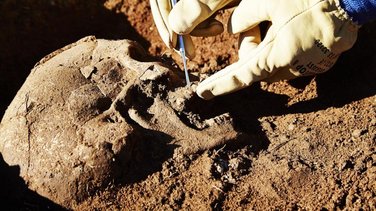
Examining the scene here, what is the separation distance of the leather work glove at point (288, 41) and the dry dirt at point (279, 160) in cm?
19

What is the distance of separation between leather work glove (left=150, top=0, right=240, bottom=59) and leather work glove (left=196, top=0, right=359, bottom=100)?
0.12m

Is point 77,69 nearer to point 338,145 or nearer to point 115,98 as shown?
point 115,98

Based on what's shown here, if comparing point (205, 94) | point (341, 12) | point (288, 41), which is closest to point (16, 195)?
point (205, 94)

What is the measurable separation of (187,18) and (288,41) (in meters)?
0.44

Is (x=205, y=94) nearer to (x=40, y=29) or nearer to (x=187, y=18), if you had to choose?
(x=187, y=18)

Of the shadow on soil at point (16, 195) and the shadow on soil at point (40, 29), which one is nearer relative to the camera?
the shadow on soil at point (16, 195)

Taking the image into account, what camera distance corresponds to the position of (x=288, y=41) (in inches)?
79.1

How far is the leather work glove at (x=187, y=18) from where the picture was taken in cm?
218

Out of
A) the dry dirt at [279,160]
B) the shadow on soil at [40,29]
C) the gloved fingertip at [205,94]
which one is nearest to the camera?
the dry dirt at [279,160]

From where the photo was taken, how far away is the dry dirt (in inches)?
76.9

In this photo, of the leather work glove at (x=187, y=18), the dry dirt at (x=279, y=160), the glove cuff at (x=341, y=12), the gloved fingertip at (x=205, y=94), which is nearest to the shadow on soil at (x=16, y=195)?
the dry dirt at (x=279, y=160)

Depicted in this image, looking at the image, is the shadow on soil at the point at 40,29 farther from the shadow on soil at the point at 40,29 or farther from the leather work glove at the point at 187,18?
the leather work glove at the point at 187,18

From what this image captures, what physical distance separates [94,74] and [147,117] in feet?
1.02

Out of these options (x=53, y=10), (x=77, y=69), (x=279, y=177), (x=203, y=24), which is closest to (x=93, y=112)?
(x=77, y=69)
